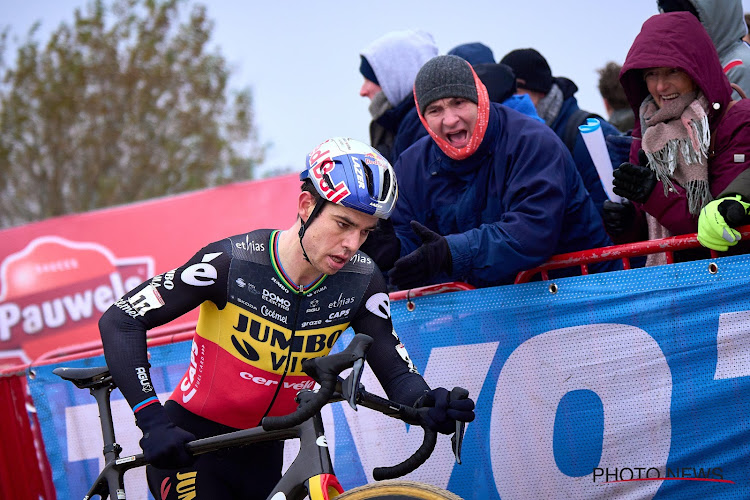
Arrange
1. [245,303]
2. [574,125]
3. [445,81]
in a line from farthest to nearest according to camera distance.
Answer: [574,125] < [445,81] < [245,303]

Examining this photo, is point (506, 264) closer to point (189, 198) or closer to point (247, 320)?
point (247, 320)

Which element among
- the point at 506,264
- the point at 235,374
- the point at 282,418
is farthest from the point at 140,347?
the point at 506,264

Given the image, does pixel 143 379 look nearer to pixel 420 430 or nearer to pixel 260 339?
pixel 260 339

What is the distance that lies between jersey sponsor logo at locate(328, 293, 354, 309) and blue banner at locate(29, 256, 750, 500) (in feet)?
3.82

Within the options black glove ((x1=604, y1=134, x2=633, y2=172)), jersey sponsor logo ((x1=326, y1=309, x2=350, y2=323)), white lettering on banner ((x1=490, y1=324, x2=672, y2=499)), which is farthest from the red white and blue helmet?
black glove ((x1=604, y1=134, x2=633, y2=172))

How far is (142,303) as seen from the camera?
317cm

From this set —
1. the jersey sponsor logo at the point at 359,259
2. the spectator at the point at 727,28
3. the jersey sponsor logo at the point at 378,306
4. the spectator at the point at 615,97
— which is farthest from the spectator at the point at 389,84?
the jersey sponsor logo at the point at 378,306

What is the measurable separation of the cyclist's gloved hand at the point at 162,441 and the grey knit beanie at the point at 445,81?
235 cm

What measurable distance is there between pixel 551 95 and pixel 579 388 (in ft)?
7.62

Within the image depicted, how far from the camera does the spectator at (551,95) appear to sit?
543cm

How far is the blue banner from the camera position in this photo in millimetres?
4039

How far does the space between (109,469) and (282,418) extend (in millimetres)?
922

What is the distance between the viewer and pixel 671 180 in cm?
Answer: 422

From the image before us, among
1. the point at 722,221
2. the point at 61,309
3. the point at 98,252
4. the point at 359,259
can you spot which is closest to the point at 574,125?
the point at 722,221
